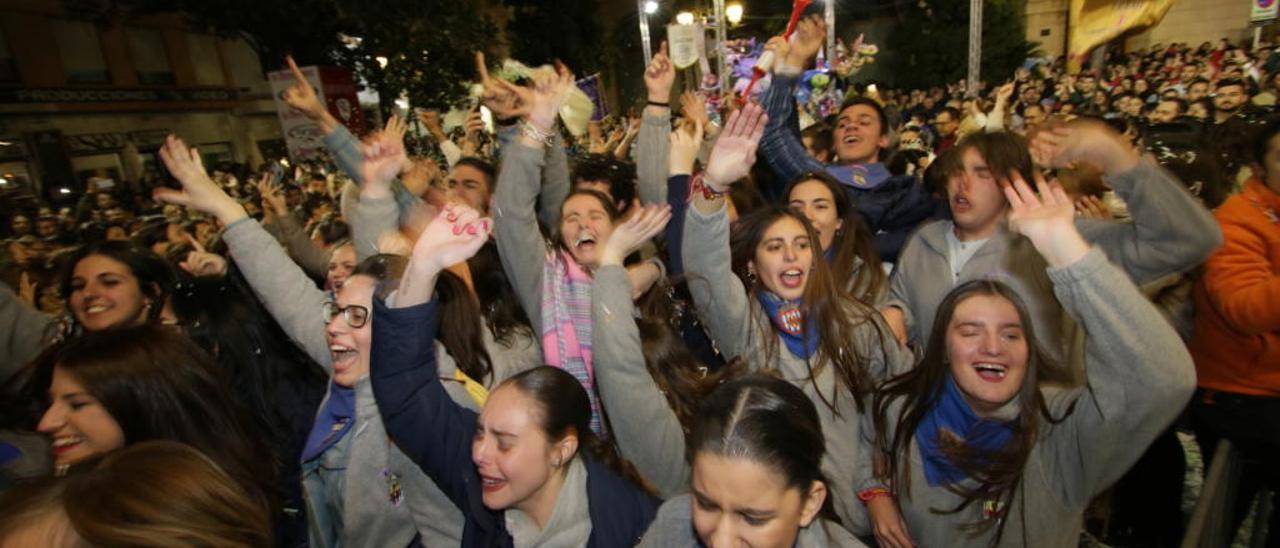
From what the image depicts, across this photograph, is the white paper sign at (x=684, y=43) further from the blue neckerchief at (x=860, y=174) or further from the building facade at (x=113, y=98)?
the building facade at (x=113, y=98)

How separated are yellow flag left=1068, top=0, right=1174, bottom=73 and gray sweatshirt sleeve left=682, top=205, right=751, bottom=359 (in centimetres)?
540

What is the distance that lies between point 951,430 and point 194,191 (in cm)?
284

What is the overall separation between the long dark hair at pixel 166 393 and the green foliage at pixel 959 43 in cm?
2815

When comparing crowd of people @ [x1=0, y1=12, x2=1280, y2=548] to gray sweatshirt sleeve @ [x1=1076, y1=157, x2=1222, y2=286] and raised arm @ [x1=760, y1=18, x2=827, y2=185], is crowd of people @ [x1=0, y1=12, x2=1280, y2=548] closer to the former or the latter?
gray sweatshirt sleeve @ [x1=1076, y1=157, x2=1222, y2=286]

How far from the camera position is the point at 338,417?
218cm

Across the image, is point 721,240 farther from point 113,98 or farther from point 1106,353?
Answer: point 113,98

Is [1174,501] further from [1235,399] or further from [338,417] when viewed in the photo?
[338,417]

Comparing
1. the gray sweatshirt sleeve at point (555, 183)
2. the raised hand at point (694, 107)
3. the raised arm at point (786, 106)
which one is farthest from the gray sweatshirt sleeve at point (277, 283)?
the raised arm at point (786, 106)

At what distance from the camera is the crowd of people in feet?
5.21

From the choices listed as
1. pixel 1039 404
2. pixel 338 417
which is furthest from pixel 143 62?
pixel 1039 404

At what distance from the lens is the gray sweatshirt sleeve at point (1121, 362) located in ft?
4.70

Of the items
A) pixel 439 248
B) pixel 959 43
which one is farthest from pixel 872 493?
pixel 959 43

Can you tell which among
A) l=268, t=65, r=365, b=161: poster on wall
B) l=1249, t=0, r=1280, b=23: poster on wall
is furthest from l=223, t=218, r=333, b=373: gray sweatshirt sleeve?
l=1249, t=0, r=1280, b=23: poster on wall

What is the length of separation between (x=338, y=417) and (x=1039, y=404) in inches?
81.9
